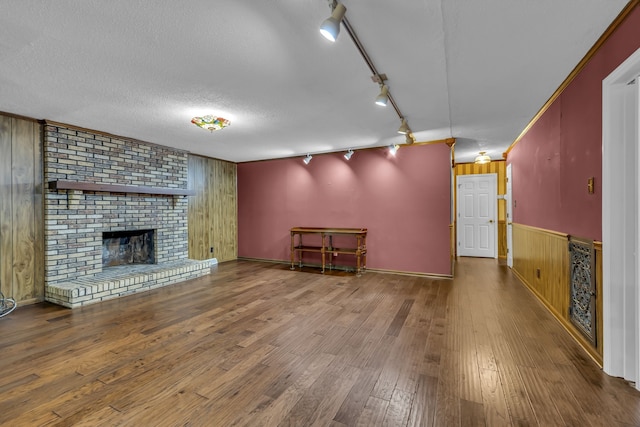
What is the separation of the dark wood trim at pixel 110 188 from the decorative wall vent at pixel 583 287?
5.44 metres

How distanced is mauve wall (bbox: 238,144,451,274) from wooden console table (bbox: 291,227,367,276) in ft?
0.47

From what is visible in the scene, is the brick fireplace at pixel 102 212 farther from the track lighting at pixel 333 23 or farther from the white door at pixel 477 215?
the white door at pixel 477 215

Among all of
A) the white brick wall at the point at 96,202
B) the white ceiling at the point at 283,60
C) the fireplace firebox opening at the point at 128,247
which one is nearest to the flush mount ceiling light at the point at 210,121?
the white ceiling at the point at 283,60

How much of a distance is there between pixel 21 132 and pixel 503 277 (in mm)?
7286

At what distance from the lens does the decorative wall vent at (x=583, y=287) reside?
86.4 inches

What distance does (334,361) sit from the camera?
7.11 ft

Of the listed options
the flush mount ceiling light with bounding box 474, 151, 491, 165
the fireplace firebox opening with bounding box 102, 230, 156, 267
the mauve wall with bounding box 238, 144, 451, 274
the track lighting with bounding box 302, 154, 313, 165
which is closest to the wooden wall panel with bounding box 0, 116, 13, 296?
the fireplace firebox opening with bounding box 102, 230, 156, 267

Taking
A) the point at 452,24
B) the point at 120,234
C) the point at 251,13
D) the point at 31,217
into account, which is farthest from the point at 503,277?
the point at 31,217

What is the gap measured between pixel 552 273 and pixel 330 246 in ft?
11.5

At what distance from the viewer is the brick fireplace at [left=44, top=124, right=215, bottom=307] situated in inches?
145

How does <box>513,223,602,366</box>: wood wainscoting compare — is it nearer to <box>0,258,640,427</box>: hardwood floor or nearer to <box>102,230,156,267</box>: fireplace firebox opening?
Result: <box>0,258,640,427</box>: hardwood floor

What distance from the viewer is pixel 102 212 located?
419 cm

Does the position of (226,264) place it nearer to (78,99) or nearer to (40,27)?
(78,99)

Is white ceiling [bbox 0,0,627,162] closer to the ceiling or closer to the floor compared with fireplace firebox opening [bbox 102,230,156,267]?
closer to the ceiling
